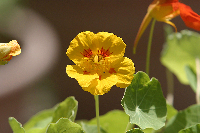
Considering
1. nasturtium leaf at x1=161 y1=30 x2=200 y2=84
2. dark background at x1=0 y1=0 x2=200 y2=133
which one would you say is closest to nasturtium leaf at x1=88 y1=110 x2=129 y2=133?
nasturtium leaf at x1=161 y1=30 x2=200 y2=84

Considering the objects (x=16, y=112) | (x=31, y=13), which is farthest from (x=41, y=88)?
(x=31, y=13)

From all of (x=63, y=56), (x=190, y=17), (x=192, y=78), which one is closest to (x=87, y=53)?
(x=190, y=17)

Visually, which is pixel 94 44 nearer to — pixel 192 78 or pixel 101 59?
pixel 101 59

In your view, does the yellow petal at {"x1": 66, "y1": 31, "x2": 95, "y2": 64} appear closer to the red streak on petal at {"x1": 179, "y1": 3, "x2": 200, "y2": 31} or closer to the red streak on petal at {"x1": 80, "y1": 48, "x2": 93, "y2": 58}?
the red streak on petal at {"x1": 80, "y1": 48, "x2": 93, "y2": 58}

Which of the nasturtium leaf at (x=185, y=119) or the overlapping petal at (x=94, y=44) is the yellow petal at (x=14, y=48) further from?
the nasturtium leaf at (x=185, y=119)

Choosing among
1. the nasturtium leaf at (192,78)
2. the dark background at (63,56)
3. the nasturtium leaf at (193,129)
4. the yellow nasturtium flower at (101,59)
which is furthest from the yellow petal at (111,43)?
the dark background at (63,56)
